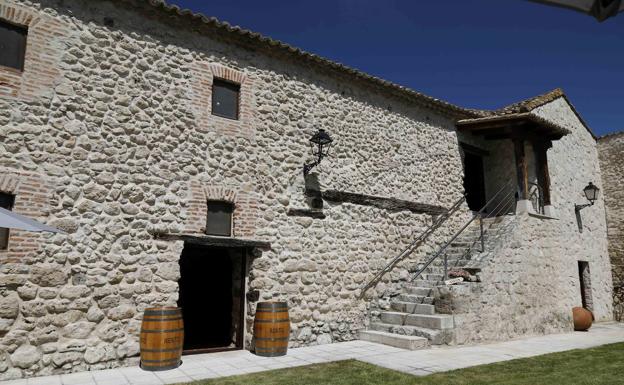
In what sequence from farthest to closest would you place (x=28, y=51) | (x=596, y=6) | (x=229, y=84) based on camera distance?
(x=229, y=84)
(x=28, y=51)
(x=596, y=6)

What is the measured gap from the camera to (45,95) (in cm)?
636

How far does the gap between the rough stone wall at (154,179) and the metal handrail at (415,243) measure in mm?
183

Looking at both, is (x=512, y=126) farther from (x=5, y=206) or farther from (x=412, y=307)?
(x=5, y=206)

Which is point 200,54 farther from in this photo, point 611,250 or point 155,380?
point 611,250

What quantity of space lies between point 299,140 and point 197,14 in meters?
3.00

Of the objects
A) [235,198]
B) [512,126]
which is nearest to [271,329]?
[235,198]

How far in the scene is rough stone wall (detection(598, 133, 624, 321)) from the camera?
1486cm

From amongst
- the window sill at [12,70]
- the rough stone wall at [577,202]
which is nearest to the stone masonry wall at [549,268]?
the rough stone wall at [577,202]

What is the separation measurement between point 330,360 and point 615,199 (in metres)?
13.8

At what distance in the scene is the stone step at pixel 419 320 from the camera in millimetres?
8164

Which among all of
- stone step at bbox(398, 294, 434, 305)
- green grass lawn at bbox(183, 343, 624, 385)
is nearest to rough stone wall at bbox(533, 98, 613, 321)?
stone step at bbox(398, 294, 434, 305)

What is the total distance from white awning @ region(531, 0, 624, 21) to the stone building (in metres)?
6.41

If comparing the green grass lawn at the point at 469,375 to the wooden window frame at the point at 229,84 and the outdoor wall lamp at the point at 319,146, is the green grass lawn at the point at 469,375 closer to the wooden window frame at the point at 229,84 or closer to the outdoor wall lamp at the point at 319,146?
the outdoor wall lamp at the point at 319,146

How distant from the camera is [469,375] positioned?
5895 mm
